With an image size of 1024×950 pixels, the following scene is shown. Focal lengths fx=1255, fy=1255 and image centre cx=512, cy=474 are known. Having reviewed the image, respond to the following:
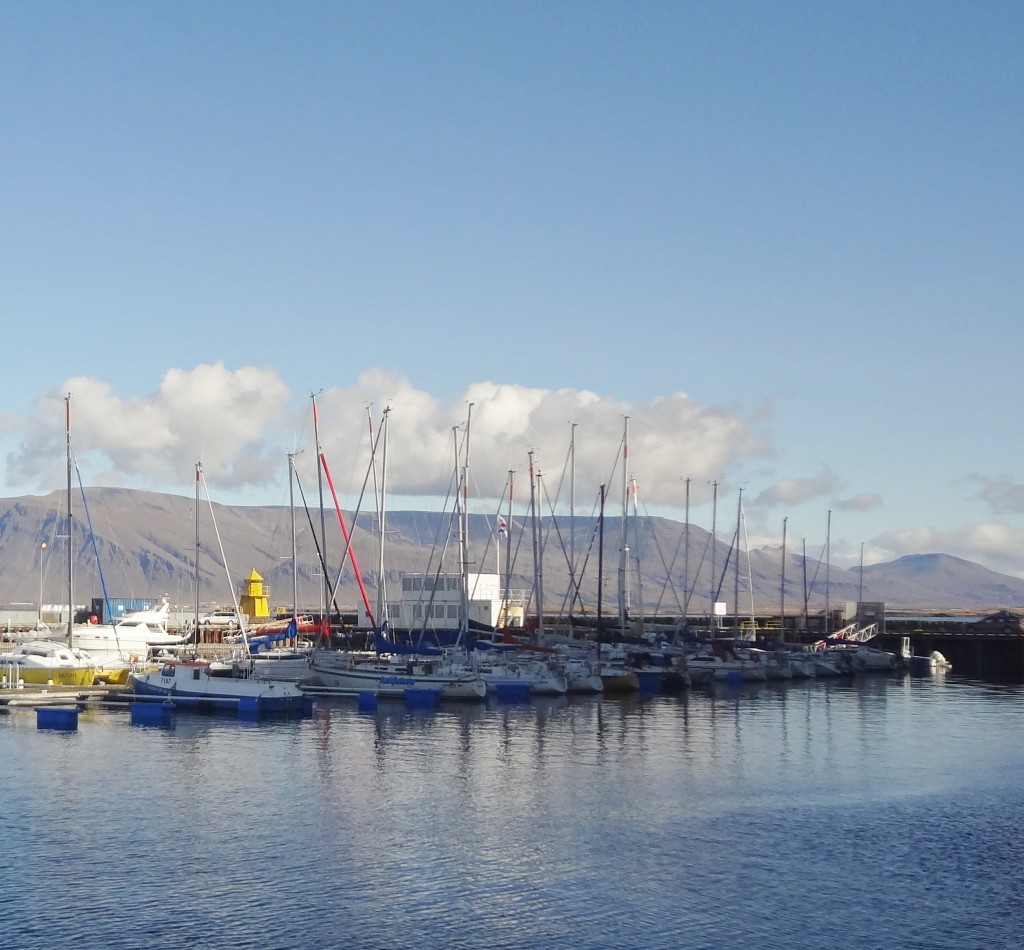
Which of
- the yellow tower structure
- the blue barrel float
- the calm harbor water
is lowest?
the calm harbor water

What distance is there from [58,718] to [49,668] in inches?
697

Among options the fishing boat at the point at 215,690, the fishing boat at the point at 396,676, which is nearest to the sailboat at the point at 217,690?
the fishing boat at the point at 215,690

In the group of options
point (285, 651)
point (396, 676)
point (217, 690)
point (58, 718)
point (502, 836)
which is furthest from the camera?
point (285, 651)

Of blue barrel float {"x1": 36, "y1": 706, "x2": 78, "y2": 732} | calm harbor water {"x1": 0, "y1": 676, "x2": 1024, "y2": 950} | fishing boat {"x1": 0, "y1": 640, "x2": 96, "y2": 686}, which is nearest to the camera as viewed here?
calm harbor water {"x1": 0, "y1": 676, "x2": 1024, "y2": 950}

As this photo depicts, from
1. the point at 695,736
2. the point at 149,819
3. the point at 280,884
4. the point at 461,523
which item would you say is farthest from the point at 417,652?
the point at 280,884

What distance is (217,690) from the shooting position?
A: 249 ft

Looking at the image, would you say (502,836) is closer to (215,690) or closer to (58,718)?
(58,718)

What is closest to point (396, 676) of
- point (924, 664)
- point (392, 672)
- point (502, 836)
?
point (392, 672)

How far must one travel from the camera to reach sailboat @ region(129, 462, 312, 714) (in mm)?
74500

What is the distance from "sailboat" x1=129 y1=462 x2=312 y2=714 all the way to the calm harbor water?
102 inches

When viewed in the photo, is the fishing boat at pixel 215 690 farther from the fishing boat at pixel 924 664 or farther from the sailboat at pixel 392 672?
the fishing boat at pixel 924 664

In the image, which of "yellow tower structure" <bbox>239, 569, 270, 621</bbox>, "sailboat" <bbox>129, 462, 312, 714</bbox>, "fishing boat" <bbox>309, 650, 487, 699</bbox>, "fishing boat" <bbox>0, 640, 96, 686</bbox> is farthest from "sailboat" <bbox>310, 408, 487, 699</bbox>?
"yellow tower structure" <bbox>239, 569, 270, 621</bbox>

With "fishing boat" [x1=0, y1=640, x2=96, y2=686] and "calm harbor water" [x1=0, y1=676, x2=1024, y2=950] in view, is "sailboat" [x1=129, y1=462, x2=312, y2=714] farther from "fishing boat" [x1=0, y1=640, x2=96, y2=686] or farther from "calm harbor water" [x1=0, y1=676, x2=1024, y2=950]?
"fishing boat" [x1=0, y1=640, x2=96, y2=686]

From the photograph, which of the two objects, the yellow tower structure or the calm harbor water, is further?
the yellow tower structure
